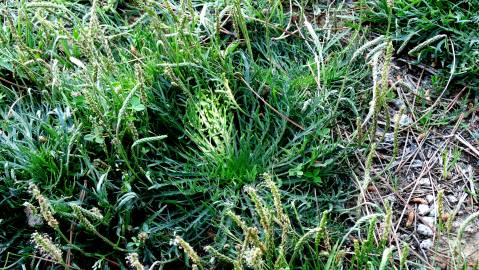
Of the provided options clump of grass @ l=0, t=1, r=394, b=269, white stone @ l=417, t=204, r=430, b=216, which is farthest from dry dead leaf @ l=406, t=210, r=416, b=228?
clump of grass @ l=0, t=1, r=394, b=269

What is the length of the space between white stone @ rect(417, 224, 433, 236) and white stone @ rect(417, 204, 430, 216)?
2.3 inches

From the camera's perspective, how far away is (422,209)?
2256 mm

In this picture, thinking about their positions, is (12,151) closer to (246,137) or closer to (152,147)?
(152,147)

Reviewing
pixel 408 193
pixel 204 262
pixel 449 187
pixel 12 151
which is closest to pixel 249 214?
pixel 204 262

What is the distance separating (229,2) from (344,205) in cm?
108

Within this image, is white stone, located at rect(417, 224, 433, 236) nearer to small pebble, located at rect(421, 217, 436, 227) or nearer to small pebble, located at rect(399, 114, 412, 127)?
small pebble, located at rect(421, 217, 436, 227)

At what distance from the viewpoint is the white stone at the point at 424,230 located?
2.18 meters

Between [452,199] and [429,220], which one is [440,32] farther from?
[429,220]

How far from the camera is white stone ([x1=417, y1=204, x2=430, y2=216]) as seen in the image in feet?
7.37

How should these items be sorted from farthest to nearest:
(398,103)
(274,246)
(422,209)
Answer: (398,103) → (422,209) → (274,246)

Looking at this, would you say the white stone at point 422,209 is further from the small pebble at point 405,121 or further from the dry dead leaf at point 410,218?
the small pebble at point 405,121

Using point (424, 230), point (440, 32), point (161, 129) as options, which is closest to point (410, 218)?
point (424, 230)

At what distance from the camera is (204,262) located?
1.99 meters

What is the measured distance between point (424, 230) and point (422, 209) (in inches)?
3.9
